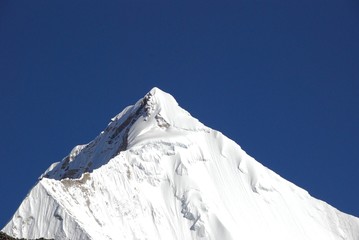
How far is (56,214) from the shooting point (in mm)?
193375

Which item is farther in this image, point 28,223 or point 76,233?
point 28,223

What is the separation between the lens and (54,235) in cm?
18962

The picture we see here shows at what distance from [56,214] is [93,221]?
7.73 metres

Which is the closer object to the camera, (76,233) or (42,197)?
(76,233)

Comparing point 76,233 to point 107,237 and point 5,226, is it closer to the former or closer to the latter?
point 107,237

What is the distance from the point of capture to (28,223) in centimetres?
19788

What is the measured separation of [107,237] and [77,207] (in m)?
12.2

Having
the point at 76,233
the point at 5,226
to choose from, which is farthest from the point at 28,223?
the point at 76,233

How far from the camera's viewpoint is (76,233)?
184 metres

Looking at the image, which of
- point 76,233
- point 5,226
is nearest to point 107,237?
point 76,233

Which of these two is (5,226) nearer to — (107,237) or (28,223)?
(28,223)

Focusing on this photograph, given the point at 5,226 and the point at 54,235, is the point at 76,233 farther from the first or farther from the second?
the point at 5,226

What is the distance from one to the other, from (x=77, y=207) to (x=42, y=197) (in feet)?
22.5

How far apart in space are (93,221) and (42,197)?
10.6 meters
